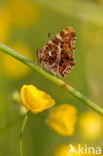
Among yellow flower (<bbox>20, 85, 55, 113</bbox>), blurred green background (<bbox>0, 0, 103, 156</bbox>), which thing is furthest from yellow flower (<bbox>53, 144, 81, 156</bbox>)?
yellow flower (<bbox>20, 85, 55, 113</bbox>)

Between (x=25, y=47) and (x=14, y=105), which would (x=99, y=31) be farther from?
(x=14, y=105)

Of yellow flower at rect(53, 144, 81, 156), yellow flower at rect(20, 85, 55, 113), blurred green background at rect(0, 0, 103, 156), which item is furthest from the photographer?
blurred green background at rect(0, 0, 103, 156)

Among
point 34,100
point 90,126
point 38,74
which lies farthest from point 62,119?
point 38,74

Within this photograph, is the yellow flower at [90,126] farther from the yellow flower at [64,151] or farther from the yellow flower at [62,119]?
the yellow flower at [62,119]

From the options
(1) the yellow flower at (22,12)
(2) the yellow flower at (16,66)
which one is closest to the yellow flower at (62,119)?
(2) the yellow flower at (16,66)

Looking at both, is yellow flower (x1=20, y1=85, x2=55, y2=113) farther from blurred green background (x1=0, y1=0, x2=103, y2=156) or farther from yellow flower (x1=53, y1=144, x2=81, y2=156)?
yellow flower (x1=53, y1=144, x2=81, y2=156)

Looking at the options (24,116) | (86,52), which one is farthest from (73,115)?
(86,52)
